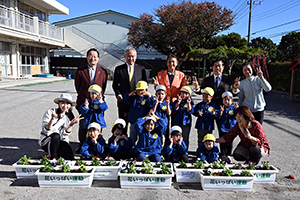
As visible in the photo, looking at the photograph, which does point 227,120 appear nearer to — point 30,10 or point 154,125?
point 154,125

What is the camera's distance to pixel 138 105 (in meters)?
4.49

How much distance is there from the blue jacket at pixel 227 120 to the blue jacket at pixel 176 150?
0.84m

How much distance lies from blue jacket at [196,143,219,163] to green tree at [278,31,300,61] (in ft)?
84.6

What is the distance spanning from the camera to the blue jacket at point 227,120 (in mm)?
4465

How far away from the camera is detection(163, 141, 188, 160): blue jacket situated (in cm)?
411

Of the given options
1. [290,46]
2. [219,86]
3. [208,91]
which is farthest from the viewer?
[290,46]

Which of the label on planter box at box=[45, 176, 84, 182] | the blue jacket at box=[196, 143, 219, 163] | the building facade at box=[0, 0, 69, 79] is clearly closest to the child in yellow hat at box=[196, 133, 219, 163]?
the blue jacket at box=[196, 143, 219, 163]

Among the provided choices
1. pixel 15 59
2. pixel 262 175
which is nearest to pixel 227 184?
pixel 262 175

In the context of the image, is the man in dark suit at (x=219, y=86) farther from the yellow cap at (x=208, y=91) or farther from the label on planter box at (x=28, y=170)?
the label on planter box at (x=28, y=170)

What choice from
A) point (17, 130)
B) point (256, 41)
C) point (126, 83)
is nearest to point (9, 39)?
point (17, 130)

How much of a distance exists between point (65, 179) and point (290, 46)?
30.1 meters

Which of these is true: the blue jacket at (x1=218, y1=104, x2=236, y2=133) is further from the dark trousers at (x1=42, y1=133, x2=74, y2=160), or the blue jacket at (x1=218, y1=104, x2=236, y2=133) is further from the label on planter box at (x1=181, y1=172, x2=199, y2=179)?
the dark trousers at (x1=42, y1=133, x2=74, y2=160)

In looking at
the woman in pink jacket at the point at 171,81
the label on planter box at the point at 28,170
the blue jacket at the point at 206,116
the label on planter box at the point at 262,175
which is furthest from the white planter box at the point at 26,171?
the label on planter box at the point at 262,175

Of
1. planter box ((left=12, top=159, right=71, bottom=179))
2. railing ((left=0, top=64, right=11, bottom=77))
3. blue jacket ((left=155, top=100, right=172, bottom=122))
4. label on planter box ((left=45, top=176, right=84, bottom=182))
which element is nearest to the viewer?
label on planter box ((left=45, top=176, right=84, bottom=182))
